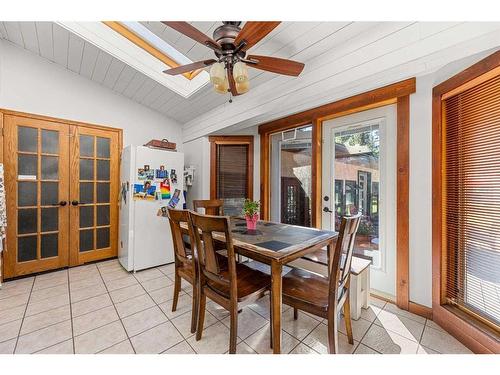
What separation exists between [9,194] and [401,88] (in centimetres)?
454

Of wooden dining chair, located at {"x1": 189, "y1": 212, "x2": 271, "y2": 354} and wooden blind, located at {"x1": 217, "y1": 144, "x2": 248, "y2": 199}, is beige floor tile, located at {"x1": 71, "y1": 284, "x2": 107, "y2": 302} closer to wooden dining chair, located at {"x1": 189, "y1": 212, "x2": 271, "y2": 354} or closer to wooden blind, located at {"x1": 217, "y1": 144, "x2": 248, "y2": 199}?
wooden dining chair, located at {"x1": 189, "y1": 212, "x2": 271, "y2": 354}

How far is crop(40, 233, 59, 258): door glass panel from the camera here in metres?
2.86

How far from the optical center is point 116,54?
2490 millimetres

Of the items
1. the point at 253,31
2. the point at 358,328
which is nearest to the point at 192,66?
the point at 253,31

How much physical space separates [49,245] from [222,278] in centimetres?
292

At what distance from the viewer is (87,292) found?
2.35 meters

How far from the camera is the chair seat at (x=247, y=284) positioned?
4.83 feet

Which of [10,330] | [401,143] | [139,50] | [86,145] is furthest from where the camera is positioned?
[86,145]

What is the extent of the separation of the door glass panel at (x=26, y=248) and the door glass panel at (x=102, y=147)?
138 centimetres

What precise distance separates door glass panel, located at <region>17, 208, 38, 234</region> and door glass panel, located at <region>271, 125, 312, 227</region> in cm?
326

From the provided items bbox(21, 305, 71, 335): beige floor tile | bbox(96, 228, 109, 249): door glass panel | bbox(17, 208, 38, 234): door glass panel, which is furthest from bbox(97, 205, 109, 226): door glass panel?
bbox(21, 305, 71, 335): beige floor tile

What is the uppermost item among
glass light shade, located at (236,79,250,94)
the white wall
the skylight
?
the skylight

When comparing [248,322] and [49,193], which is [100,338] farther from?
[49,193]
